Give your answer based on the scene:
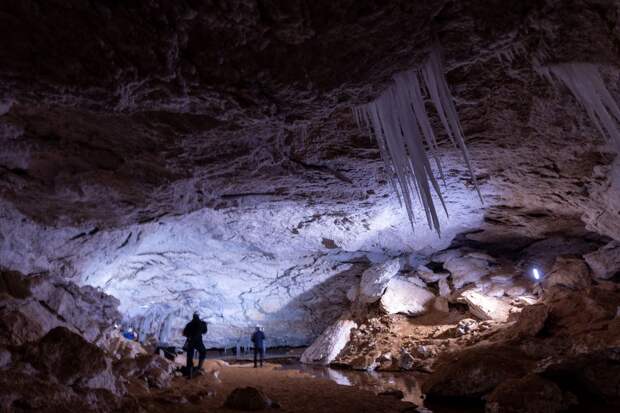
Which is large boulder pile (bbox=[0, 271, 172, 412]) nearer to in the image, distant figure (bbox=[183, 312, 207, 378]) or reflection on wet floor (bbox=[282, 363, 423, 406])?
distant figure (bbox=[183, 312, 207, 378])

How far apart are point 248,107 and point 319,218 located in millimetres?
5014

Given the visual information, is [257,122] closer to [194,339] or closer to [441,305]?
[194,339]

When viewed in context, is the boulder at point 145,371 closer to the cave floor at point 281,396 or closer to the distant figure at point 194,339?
the cave floor at point 281,396

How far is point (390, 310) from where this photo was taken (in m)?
12.9


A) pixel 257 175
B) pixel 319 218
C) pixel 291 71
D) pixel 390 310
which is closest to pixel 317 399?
pixel 257 175

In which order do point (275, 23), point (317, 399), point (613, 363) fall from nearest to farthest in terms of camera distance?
point (275, 23)
point (613, 363)
point (317, 399)

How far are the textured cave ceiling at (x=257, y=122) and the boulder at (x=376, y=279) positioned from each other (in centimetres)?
340

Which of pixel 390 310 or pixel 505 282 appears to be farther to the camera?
pixel 390 310

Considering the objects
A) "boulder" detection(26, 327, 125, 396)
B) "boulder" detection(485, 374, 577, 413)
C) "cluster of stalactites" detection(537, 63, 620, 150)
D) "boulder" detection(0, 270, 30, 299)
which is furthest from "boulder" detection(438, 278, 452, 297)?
"boulder" detection(0, 270, 30, 299)

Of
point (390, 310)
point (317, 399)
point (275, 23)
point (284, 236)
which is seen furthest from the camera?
point (390, 310)

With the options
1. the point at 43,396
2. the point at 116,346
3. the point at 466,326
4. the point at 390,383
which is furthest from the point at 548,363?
the point at 116,346

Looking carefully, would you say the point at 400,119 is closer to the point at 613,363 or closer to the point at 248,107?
the point at 248,107

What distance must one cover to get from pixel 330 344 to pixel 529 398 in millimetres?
8544

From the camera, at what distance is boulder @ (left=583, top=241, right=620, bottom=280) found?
32.2 feet
